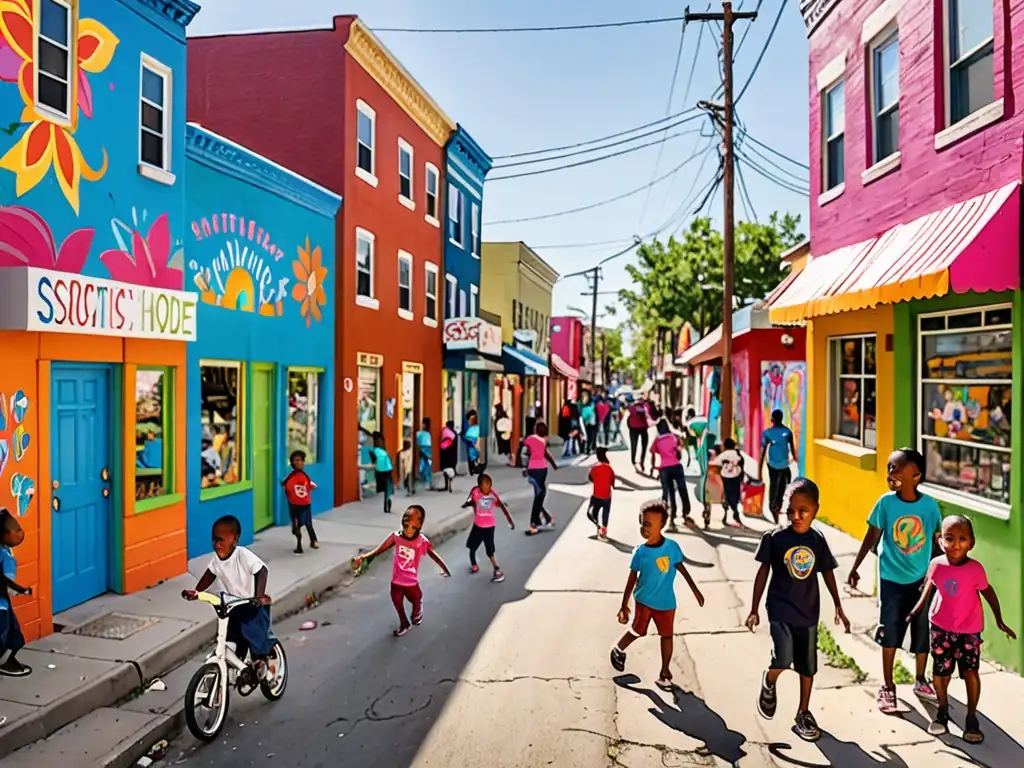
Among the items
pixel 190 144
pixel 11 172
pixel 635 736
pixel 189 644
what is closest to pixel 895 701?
pixel 635 736

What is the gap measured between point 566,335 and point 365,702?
47.4m

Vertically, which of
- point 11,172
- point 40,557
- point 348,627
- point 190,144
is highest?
point 190,144

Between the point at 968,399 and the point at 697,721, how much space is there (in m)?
3.95

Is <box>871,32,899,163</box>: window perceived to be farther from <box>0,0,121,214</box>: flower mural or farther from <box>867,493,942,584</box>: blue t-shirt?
<box>0,0,121,214</box>: flower mural

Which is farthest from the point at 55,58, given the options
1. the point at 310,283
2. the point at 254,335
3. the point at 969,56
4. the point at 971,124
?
the point at 969,56

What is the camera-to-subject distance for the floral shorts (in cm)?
539

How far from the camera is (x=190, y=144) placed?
34.3 ft

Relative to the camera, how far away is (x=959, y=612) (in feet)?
17.8

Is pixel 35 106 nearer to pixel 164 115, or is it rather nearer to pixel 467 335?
pixel 164 115

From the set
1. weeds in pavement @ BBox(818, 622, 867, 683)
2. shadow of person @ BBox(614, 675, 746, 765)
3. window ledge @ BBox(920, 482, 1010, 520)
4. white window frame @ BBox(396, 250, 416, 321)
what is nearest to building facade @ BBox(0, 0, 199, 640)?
shadow of person @ BBox(614, 675, 746, 765)

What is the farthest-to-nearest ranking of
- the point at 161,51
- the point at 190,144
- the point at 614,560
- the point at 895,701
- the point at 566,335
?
1. the point at 566,335
2. the point at 614,560
3. the point at 190,144
4. the point at 161,51
5. the point at 895,701

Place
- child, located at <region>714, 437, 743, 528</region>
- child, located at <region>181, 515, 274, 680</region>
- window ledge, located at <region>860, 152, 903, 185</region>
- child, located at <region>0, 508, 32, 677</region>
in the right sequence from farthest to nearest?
child, located at <region>714, 437, 743, 528</region>, window ledge, located at <region>860, 152, 903, 185</region>, child, located at <region>0, 508, 32, 677</region>, child, located at <region>181, 515, 274, 680</region>

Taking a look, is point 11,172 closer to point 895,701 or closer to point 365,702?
point 365,702

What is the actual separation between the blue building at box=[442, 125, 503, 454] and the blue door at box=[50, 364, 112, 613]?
13.8 meters
